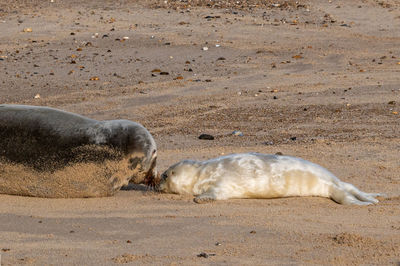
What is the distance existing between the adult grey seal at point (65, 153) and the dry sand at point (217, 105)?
0.53ft

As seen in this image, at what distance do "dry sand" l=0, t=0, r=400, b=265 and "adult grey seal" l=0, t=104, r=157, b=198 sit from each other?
0.16m

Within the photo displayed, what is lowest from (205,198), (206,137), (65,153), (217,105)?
(217,105)

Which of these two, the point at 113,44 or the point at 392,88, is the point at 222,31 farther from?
the point at 392,88

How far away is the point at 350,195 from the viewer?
5664mm

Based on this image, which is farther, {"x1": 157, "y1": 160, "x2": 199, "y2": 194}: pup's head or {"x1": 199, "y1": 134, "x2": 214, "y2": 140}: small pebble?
{"x1": 199, "y1": 134, "x2": 214, "y2": 140}: small pebble

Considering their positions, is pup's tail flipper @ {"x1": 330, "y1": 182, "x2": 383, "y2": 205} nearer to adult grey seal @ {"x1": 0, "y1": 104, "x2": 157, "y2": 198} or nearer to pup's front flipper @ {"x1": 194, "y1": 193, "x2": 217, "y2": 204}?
pup's front flipper @ {"x1": 194, "y1": 193, "x2": 217, "y2": 204}

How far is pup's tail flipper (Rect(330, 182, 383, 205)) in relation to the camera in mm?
5582

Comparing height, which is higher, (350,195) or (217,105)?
(350,195)

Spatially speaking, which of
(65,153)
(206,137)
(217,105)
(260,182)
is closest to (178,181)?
(260,182)

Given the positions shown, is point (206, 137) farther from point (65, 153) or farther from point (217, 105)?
point (65, 153)

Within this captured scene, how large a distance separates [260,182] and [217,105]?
4.91m

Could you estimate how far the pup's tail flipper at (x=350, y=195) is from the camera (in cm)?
558

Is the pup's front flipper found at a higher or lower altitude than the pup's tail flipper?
lower

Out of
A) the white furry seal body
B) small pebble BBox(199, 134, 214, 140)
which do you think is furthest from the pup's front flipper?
small pebble BBox(199, 134, 214, 140)
